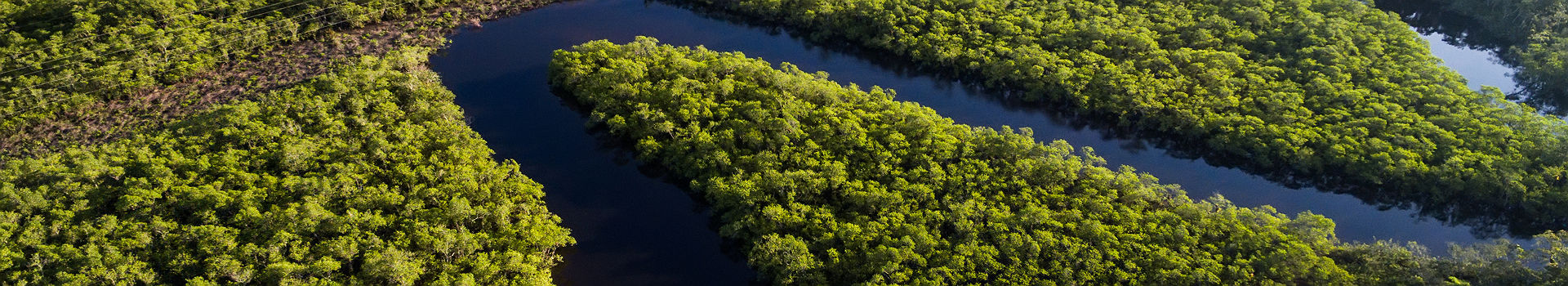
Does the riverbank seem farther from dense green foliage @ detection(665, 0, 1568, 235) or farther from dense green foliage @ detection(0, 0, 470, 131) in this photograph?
dense green foliage @ detection(665, 0, 1568, 235)

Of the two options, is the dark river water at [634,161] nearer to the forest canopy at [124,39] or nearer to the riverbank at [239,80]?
the riverbank at [239,80]

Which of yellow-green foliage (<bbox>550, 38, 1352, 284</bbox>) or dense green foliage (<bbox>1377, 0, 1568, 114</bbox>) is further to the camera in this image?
dense green foliage (<bbox>1377, 0, 1568, 114</bbox>)

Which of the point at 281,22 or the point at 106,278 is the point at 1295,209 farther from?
the point at 281,22

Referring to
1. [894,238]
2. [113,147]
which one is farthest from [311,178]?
[894,238]

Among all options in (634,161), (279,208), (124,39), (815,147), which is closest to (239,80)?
(124,39)

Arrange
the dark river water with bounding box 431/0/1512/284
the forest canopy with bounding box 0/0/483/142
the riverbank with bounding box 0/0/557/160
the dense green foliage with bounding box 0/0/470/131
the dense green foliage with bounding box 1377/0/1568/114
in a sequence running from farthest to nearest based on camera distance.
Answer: the dense green foliage with bounding box 1377/0/1568/114
the dense green foliage with bounding box 0/0/470/131
the forest canopy with bounding box 0/0/483/142
the riverbank with bounding box 0/0/557/160
the dark river water with bounding box 431/0/1512/284

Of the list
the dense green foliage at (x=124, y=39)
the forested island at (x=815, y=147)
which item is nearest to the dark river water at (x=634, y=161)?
the forested island at (x=815, y=147)

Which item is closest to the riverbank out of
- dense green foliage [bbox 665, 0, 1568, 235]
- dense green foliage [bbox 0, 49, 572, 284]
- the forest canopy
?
the forest canopy
